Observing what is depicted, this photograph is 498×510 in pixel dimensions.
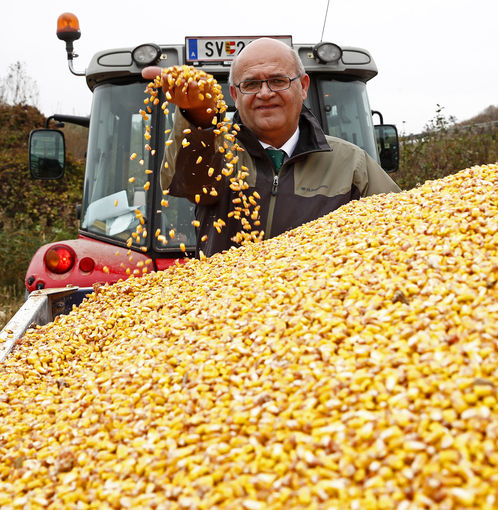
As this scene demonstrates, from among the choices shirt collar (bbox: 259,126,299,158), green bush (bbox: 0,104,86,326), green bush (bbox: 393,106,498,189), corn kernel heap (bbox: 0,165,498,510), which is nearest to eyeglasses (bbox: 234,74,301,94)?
shirt collar (bbox: 259,126,299,158)

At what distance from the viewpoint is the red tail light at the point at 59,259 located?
14.0 feet

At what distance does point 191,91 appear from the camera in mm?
3016

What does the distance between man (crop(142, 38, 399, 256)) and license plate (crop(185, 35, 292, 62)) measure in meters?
0.98

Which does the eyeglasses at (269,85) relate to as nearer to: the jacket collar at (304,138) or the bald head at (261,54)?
the bald head at (261,54)

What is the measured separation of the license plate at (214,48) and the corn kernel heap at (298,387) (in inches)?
96.0

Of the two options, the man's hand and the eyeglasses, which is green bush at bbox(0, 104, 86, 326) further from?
the man's hand

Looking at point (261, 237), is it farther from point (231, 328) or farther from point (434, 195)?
point (231, 328)

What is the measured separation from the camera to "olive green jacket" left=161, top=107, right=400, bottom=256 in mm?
3523

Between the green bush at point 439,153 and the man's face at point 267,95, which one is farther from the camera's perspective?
the green bush at point 439,153

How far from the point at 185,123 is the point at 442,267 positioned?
1.74 meters

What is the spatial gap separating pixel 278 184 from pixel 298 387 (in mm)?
2073

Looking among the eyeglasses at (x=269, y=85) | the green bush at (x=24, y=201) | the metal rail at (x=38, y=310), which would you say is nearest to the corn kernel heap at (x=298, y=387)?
the metal rail at (x=38, y=310)

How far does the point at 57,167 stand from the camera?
4914mm

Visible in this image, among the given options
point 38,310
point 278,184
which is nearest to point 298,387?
point 278,184
